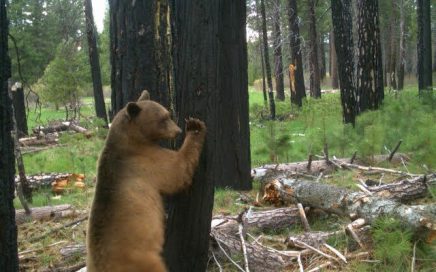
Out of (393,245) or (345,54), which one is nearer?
(393,245)

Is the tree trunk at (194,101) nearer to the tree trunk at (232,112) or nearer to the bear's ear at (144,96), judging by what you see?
the bear's ear at (144,96)

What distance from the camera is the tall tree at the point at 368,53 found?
49.8 ft

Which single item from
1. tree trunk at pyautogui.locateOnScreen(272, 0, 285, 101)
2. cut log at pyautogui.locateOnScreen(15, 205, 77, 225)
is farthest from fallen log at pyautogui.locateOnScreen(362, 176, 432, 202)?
tree trunk at pyautogui.locateOnScreen(272, 0, 285, 101)

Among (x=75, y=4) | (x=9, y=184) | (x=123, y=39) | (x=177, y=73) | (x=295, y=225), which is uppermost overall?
(x=75, y=4)

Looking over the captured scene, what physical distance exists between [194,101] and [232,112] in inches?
185

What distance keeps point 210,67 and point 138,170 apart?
3.63ft

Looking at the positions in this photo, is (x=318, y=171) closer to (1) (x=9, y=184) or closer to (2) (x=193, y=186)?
(2) (x=193, y=186)

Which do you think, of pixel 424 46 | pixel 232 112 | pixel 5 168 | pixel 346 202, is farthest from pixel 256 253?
pixel 424 46

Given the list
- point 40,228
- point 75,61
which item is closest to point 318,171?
point 40,228

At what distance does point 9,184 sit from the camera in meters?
4.14

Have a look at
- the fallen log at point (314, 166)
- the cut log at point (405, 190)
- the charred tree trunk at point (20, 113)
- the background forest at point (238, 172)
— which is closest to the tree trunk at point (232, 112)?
the background forest at point (238, 172)

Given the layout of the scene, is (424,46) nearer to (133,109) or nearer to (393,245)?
(393,245)

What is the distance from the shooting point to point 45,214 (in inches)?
324

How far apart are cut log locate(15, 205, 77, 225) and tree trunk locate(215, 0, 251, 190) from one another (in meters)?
2.55
